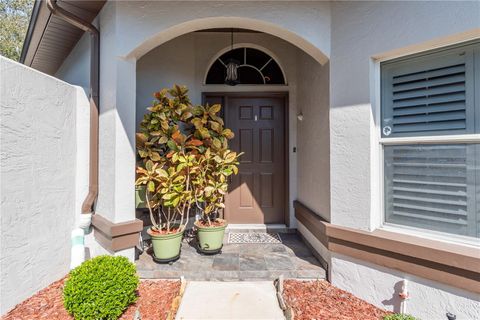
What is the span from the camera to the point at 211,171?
2910 millimetres

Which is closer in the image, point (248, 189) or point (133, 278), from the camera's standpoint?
point (133, 278)

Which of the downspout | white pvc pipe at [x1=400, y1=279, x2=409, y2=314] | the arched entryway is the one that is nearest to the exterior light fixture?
the arched entryway

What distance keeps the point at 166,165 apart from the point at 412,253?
107 inches

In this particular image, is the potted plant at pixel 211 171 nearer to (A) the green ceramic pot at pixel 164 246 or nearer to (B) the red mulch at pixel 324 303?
(A) the green ceramic pot at pixel 164 246

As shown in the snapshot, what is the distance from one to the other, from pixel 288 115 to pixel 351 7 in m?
1.68

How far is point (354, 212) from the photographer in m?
2.26

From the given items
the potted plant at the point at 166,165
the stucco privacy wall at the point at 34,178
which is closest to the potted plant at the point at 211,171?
the potted plant at the point at 166,165

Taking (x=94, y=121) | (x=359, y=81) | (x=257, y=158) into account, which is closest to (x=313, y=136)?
(x=359, y=81)

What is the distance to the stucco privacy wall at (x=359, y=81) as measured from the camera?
Answer: 6.39 feet

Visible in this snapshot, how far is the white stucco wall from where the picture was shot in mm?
1764

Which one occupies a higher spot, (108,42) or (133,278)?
(108,42)

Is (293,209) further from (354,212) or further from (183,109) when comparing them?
(183,109)

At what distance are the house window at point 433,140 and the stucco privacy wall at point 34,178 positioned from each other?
3.39m

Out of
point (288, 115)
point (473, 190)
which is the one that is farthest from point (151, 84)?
point (473, 190)
